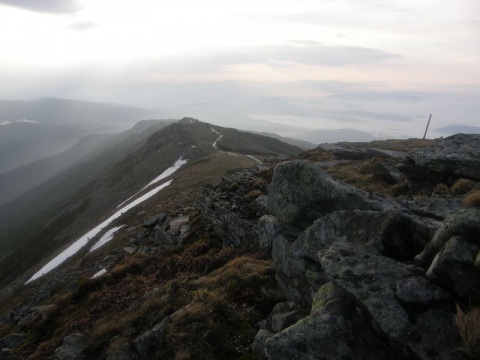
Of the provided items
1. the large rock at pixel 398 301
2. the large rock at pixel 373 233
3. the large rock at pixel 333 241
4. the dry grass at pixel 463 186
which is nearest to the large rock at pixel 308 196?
the large rock at pixel 333 241

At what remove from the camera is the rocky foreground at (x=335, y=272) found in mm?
6590

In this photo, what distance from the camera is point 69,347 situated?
14.5 m

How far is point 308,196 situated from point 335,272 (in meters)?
4.77

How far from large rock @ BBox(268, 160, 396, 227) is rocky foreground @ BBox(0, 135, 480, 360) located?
0.04 m

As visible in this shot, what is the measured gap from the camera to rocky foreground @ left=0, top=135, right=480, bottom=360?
259 inches

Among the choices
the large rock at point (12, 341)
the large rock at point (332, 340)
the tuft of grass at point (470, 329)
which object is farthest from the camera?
the large rock at point (12, 341)

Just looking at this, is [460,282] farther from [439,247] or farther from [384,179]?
[384,179]

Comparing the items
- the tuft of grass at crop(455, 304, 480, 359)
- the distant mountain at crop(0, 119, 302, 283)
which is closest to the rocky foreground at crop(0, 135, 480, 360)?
the tuft of grass at crop(455, 304, 480, 359)

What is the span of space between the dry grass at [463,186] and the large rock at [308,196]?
14.9 ft

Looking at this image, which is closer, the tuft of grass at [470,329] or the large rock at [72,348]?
the tuft of grass at [470,329]

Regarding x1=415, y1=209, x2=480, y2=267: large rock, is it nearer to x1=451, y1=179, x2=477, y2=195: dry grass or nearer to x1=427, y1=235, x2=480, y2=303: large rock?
x1=427, y1=235, x2=480, y2=303: large rock

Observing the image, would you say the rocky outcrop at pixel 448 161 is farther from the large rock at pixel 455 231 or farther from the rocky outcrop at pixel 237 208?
the large rock at pixel 455 231

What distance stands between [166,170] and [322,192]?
68898 mm

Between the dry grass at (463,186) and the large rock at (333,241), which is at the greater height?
the dry grass at (463,186)
